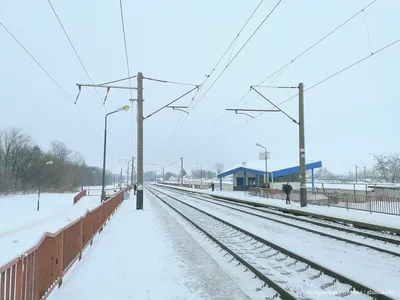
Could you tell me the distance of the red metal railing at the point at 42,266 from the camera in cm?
410

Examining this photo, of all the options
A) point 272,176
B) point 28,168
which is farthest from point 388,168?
point 28,168

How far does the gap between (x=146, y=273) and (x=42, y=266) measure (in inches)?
104

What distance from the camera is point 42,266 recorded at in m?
5.38

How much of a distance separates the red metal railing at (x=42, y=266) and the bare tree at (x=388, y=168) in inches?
3526

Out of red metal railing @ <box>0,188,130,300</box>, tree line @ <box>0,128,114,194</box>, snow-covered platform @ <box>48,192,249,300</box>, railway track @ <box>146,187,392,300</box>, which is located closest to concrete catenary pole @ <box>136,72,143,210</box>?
snow-covered platform @ <box>48,192,249,300</box>

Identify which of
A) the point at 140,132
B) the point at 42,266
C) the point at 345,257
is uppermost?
the point at 140,132

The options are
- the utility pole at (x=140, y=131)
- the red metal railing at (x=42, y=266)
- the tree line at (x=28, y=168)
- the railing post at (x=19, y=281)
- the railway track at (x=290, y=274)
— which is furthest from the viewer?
the tree line at (x=28, y=168)

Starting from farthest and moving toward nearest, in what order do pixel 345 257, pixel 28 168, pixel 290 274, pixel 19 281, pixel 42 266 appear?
pixel 28 168 < pixel 345 257 < pixel 290 274 < pixel 42 266 < pixel 19 281

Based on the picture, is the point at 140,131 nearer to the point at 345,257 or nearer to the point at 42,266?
the point at 345,257

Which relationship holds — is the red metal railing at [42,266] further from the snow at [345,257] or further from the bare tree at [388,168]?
the bare tree at [388,168]

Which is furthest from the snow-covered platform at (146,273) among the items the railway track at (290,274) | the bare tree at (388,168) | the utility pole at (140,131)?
the bare tree at (388,168)

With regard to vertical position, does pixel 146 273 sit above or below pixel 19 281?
below

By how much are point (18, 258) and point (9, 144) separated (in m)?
87.4

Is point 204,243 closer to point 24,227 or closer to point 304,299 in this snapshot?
point 304,299
